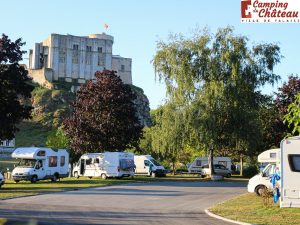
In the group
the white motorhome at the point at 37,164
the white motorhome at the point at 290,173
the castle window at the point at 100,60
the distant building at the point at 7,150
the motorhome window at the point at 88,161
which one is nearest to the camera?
the white motorhome at the point at 290,173

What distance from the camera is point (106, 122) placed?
43000 millimetres

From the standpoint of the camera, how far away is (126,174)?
40.3 m

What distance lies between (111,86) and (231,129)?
1178cm

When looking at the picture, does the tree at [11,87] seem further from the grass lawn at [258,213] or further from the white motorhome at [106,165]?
the grass lawn at [258,213]

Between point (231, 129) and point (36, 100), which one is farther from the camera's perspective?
point (36, 100)

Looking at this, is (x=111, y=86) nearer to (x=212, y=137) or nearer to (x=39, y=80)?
(x=212, y=137)

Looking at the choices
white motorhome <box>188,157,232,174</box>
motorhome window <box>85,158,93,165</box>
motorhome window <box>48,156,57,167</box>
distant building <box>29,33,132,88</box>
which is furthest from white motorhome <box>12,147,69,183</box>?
distant building <box>29,33,132,88</box>

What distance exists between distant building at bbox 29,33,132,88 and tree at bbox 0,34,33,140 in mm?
91930

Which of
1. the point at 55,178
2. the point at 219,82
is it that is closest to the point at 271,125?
the point at 219,82

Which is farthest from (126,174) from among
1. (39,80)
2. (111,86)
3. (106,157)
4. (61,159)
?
(39,80)

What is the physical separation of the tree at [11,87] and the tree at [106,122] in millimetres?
9597

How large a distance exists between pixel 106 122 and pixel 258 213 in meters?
27.7

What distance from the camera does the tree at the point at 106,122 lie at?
4312 centimetres

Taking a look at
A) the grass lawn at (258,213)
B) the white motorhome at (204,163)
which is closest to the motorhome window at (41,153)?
the grass lawn at (258,213)
